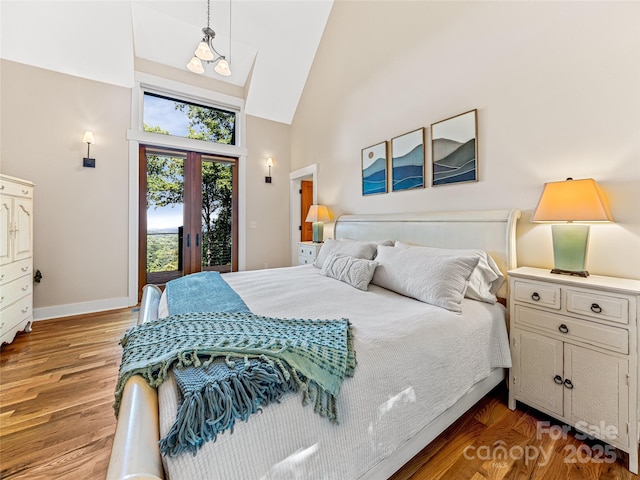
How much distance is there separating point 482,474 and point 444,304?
80 centimetres

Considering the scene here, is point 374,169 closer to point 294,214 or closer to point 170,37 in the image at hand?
point 294,214

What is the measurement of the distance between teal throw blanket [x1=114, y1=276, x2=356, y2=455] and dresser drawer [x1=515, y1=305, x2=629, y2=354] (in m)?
1.21

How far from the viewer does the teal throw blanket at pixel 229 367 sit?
73 centimetres

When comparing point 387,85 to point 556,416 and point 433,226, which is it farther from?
point 556,416

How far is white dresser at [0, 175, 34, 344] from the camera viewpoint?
2432mm

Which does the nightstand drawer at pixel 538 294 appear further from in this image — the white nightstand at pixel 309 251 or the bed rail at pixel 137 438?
the white nightstand at pixel 309 251

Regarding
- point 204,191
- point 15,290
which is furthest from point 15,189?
point 204,191

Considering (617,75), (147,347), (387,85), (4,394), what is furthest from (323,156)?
(4,394)

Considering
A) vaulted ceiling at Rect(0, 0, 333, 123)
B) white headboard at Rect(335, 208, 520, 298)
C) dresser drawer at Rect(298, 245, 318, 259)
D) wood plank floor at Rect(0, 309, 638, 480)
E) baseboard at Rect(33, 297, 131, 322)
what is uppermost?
vaulted ceiling at Rect(0, 0, 333, 123)

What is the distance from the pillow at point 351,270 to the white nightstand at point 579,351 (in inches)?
36.6

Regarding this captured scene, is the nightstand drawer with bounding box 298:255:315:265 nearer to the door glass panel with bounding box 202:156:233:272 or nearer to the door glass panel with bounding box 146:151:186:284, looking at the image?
the door glass panel with bounding box 202:156:233:272

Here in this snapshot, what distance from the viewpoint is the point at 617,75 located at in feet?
5.15

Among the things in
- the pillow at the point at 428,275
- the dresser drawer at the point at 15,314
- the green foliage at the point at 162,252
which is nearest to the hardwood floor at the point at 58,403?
the dresser drawer at the point at 15,314

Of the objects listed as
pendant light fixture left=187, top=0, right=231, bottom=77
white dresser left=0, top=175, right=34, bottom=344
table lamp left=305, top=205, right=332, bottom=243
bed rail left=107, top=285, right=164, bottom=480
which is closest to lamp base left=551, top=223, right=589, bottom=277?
bed rail left=107, top=285, right=164, bottom=480
